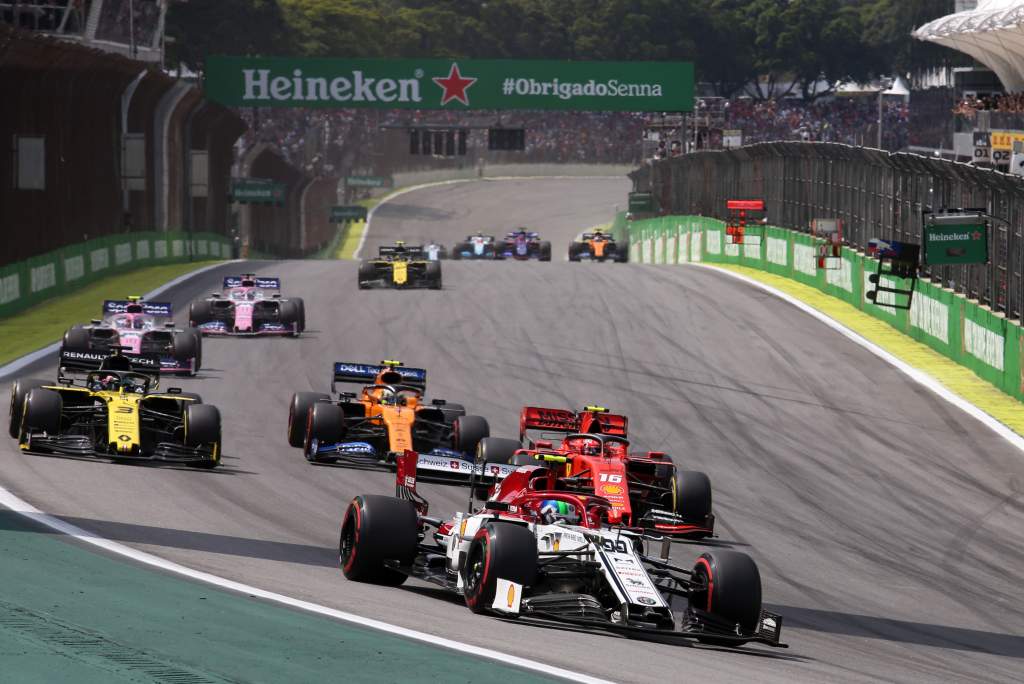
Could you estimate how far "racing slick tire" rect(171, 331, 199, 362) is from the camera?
24.2 m

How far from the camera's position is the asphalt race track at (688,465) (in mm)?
11352

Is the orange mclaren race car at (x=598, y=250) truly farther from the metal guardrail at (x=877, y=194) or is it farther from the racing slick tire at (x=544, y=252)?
the metal guardrail at (x=877, y=194)

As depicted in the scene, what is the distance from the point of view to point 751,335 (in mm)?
30500

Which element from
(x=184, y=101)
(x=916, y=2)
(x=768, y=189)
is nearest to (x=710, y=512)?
(x=768, y=189)

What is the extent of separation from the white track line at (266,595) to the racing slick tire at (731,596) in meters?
2.14

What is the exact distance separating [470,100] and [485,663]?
2187 inches

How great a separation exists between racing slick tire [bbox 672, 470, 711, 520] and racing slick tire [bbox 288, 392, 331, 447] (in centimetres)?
479

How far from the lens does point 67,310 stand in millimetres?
33000

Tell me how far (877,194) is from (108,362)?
18.6m

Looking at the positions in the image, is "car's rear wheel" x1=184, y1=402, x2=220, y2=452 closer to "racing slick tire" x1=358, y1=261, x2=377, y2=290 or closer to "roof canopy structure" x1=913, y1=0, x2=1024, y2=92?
"racing slick tire" x1=358, y1=261, x2=377, y2=290

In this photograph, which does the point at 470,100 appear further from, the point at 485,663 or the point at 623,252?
the point at 485,663

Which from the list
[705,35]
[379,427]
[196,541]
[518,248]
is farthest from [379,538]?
[705,35]

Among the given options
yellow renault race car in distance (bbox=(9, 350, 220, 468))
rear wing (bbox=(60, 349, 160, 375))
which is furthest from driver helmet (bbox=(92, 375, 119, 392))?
rear wing (bbox=(60, 349, 160, 375))

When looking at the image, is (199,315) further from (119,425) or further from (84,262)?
(119,425)
